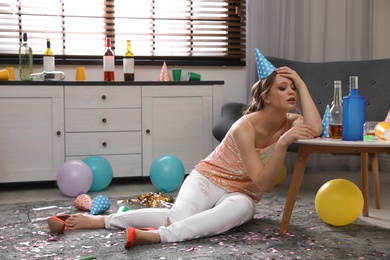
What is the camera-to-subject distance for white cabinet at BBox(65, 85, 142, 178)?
3.69 meters

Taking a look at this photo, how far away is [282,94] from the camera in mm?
2287

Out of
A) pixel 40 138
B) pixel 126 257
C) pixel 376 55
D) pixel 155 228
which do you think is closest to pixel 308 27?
pixel 376 55

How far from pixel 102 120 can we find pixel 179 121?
524mm

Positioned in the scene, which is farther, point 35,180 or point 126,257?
point 35,180

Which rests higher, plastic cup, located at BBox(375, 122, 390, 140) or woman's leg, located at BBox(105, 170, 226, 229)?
plastic cup, located at BBox(375, 122, 390, 140)

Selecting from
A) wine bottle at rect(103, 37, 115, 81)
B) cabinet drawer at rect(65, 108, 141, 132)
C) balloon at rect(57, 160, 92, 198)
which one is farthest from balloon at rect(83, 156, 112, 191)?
wine bottle at rect(103, 37, 115, 81)

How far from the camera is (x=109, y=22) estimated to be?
13.6ft

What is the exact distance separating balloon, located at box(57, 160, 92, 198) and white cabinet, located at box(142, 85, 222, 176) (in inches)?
21.8

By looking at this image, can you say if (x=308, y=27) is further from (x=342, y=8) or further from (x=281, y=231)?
(x=281, y=231)

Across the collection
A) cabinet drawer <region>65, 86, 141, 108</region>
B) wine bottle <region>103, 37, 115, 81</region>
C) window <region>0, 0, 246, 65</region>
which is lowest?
cabinet drawer <region>65, 86, 141, 108</region>

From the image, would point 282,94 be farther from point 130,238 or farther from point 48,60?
point 48,60

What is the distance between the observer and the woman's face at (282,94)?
228 centimetres

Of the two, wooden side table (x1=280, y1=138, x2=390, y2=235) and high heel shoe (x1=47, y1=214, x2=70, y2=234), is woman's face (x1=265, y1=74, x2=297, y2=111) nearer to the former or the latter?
wooden side table (x1=280, y1=138, x2=390, y2=235)

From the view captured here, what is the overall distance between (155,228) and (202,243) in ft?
0.74
